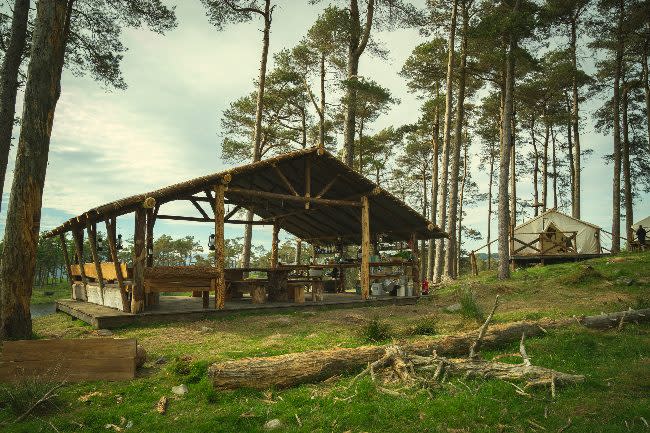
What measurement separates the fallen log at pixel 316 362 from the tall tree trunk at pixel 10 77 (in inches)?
334

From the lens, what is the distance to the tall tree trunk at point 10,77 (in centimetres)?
945

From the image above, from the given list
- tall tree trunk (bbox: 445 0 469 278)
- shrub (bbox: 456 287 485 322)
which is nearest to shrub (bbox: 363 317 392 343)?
shrub (bbox: 456 287 485 322)

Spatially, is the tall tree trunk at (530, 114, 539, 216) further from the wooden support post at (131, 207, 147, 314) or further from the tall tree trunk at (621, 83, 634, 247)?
the wooden support post at (131, 207, 147, 314)

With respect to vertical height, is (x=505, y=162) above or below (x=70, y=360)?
above

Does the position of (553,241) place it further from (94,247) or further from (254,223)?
(94,247)

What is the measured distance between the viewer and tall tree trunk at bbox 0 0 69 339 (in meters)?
6.63

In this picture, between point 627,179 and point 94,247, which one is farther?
point 627,179

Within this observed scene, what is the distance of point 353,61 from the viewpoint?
1658 centimetres

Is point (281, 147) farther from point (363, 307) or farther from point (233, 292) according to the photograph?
point (363, 307)

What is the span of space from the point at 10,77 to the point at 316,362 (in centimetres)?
1019

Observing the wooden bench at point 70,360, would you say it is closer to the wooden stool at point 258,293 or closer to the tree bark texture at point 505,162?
the wooden stool at point 258,293

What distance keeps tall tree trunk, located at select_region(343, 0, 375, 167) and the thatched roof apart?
6.52ft

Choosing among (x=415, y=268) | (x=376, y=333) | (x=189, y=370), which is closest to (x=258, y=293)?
(x=376, y=333)

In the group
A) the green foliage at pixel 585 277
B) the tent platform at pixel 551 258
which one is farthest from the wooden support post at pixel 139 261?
Answer: the tent platform at pixel 551 258
